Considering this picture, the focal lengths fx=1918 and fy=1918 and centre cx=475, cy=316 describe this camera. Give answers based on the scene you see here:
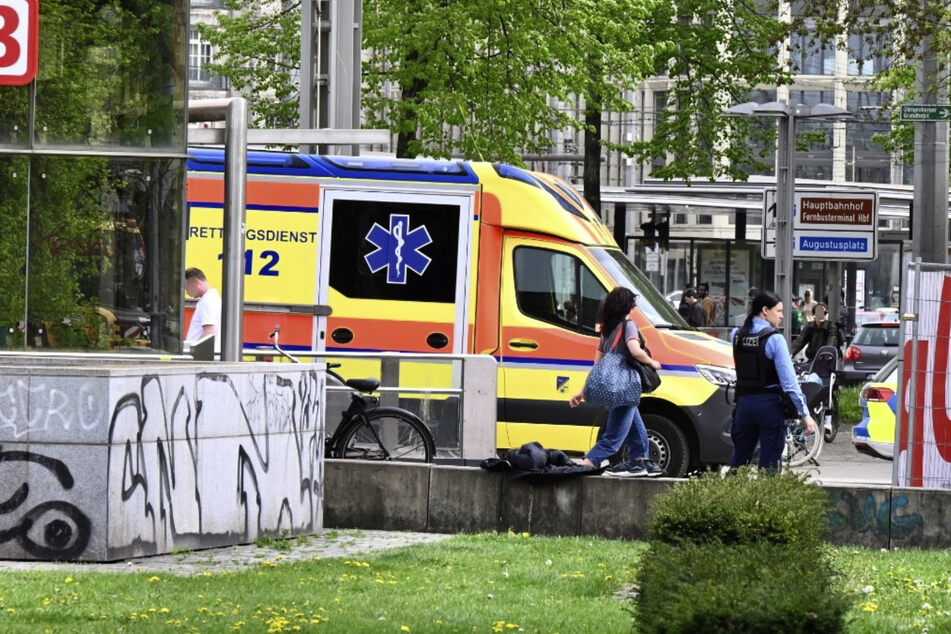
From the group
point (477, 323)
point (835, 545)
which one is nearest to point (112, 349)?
point (835, 545)

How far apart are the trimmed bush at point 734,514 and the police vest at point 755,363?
14.5ft

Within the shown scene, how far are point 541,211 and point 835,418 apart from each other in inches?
280

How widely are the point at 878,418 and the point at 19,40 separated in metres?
9.50

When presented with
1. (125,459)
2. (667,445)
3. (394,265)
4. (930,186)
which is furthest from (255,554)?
(930,186)

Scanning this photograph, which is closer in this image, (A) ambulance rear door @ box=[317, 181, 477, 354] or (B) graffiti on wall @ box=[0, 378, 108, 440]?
(B) graffiti on wall @ box=[0, 378, 108, 440]

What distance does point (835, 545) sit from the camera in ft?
36.6

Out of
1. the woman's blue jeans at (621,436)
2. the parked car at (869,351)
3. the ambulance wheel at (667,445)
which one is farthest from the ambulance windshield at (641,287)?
the parked car at (869,351)

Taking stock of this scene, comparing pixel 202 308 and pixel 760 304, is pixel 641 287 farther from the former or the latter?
pixel 202 308

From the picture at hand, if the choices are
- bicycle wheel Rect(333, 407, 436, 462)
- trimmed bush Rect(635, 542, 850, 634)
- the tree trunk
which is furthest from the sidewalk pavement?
the tree trunk

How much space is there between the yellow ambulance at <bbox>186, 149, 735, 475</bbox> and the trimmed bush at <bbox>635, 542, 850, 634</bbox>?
922cm

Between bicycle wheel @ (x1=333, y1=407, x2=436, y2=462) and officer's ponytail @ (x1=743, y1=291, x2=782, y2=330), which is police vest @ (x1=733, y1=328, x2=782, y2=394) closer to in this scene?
officer's ponytail @ (x1=743, y1=291, x2=782, y2=330)

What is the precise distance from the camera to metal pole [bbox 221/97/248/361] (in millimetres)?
11211

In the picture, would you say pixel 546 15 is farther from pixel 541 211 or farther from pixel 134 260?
pixel 134 260

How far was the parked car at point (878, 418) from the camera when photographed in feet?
56.2
